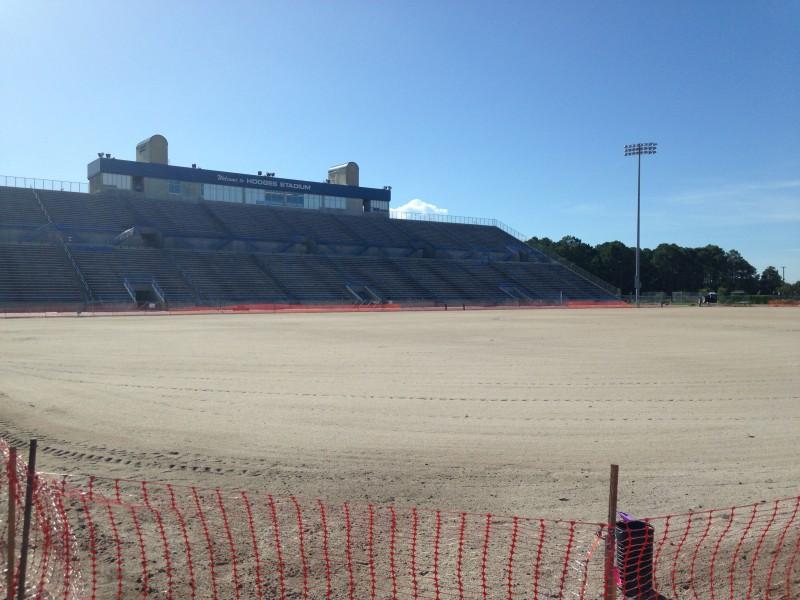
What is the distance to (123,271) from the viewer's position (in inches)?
2227

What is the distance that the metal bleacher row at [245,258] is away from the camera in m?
54.7

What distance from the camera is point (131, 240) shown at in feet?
209

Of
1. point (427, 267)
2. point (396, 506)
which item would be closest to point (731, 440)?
point (396, 506)

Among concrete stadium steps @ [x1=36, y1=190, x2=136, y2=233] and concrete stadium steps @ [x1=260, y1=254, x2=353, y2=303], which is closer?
concrete stadium steps @ [x1=36, y1=190, x2=136, y2=233]

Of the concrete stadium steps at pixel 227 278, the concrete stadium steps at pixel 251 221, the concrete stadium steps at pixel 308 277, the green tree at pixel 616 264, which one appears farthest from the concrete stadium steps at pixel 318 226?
the green tree at pixel 616 264

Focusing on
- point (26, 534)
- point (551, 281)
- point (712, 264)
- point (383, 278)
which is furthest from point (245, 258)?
point (712, 264)

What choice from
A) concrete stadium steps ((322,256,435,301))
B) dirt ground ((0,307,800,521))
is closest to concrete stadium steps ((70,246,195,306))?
concrete stadium steps ((322,256,435,301))

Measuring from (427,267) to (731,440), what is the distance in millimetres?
68930

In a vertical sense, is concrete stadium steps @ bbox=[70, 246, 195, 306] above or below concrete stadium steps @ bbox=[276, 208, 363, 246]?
below

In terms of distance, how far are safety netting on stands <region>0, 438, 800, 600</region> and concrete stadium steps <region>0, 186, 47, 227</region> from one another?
205 feet

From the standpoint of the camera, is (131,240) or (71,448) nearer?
(71,448)

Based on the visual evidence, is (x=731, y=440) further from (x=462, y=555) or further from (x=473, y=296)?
(x=473, y=296)

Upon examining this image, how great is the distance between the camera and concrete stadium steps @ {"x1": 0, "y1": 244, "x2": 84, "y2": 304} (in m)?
48.8

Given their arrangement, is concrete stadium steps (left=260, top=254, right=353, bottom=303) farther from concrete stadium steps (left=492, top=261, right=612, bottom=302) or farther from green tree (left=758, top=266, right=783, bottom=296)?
green tree (left=758, top=266, right=783, bottom=296)
